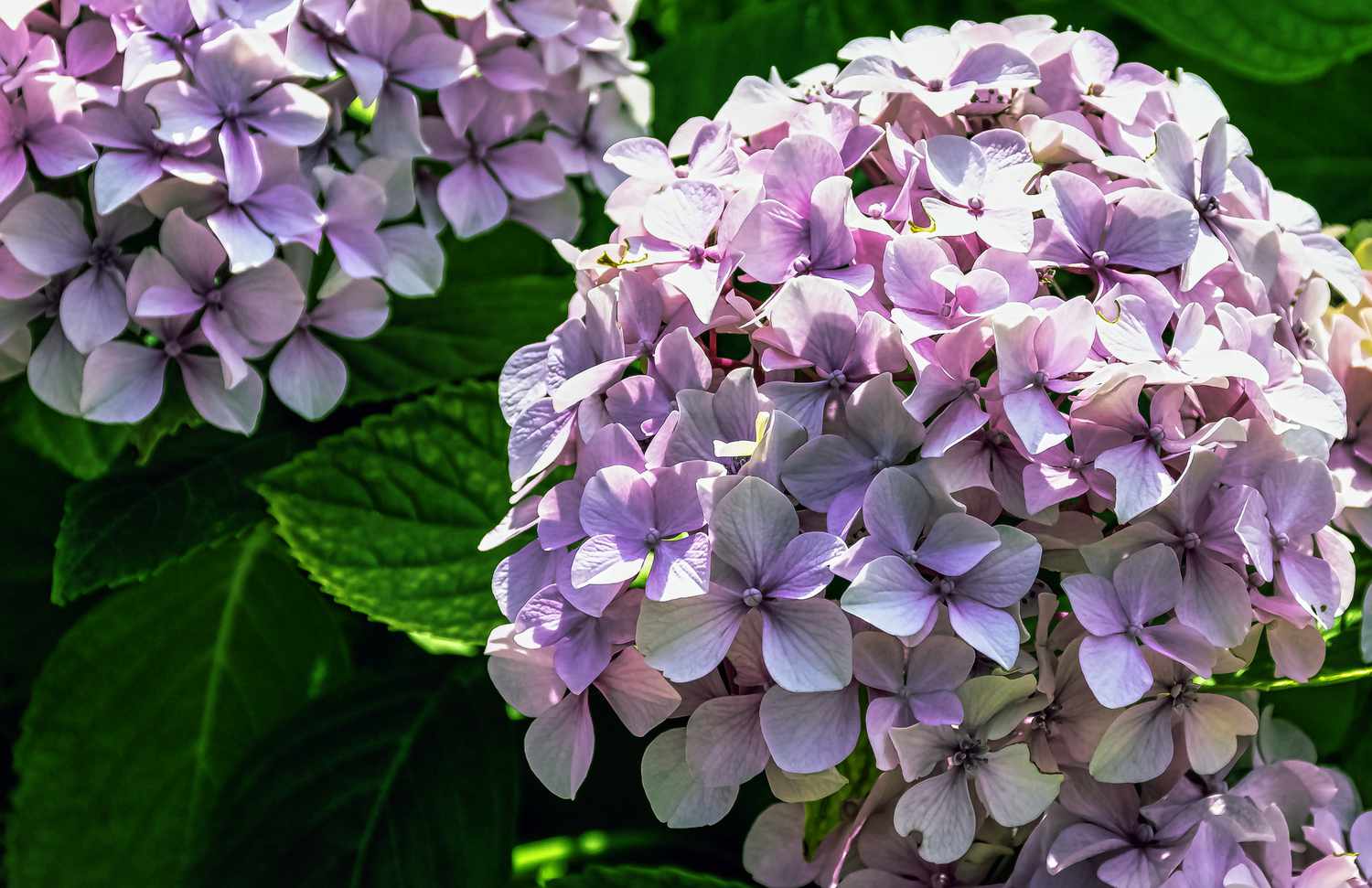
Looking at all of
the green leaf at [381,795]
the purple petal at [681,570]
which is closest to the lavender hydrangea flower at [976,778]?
the purple petal at [681,570]

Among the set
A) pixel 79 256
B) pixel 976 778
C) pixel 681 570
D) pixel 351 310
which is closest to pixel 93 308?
pixel 79 256

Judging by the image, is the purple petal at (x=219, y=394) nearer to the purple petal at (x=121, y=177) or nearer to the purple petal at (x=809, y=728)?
the purple petal at (x=121, y=177)

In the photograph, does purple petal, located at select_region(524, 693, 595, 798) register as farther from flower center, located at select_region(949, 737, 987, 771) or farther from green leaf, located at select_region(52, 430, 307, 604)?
green leaf, located at select_region(52, 430, 307, 604)

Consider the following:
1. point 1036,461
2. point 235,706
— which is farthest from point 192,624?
point 1036,461

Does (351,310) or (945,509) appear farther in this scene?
(351,310)

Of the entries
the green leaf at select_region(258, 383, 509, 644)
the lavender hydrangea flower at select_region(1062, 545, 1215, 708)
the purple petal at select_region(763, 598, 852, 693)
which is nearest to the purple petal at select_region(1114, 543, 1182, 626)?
the lavender hydrangea flower at select_region(1062, 545, 1215, 708)

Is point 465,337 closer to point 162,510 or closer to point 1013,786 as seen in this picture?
point 162,510
